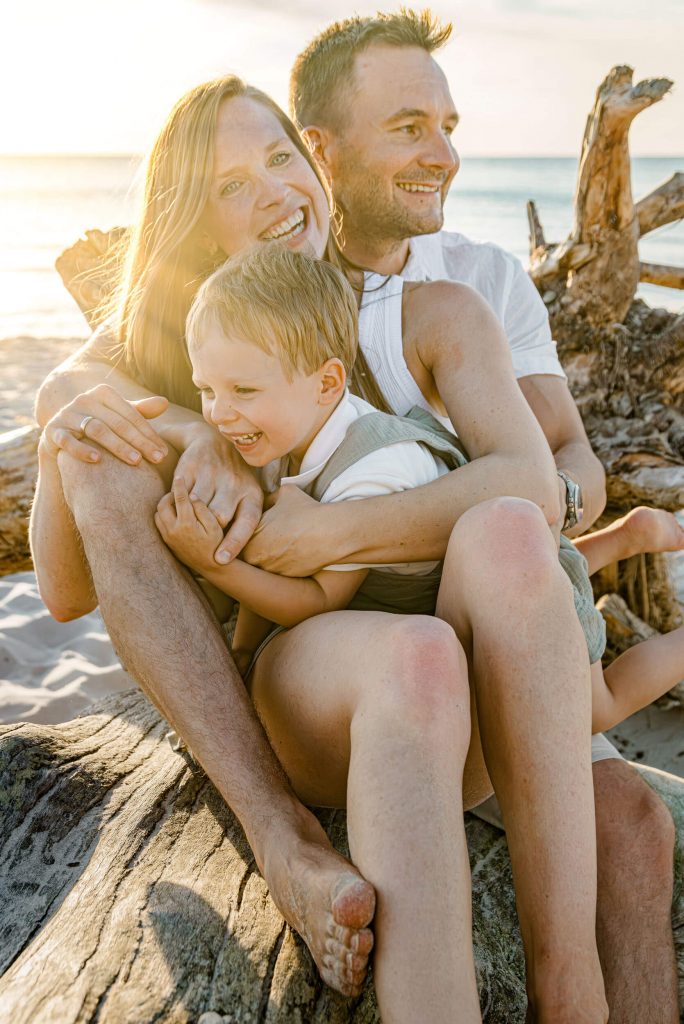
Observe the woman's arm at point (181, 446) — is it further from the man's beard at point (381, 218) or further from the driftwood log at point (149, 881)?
the man's beard at point (381, 218)

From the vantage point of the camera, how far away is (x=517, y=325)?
132 inches

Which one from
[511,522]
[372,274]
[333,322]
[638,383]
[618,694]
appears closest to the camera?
[511,522]

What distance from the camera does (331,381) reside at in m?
2.09

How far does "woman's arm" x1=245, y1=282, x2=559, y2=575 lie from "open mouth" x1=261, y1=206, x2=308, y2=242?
0.38m

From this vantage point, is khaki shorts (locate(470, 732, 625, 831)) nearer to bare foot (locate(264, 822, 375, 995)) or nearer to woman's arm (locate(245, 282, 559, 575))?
woman's arm (locate(245, 282, 559, 575))

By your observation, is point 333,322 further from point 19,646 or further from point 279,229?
point 19,646

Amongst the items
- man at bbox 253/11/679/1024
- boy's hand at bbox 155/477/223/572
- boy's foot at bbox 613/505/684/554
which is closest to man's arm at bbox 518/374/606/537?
man at bbox 253/11/679/1024

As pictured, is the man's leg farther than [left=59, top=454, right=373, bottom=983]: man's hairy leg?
No

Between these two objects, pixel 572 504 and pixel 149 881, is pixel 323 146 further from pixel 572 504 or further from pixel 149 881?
pixel 149 881

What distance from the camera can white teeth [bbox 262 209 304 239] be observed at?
2.54m

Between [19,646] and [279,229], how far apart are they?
9.35 ft

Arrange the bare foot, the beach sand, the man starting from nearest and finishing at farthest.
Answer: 1. the bare foot
2. the man
3. the beach sand

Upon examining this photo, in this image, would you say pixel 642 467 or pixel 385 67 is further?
pixel 642 467

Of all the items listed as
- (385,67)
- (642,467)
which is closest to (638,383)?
(642,467)
